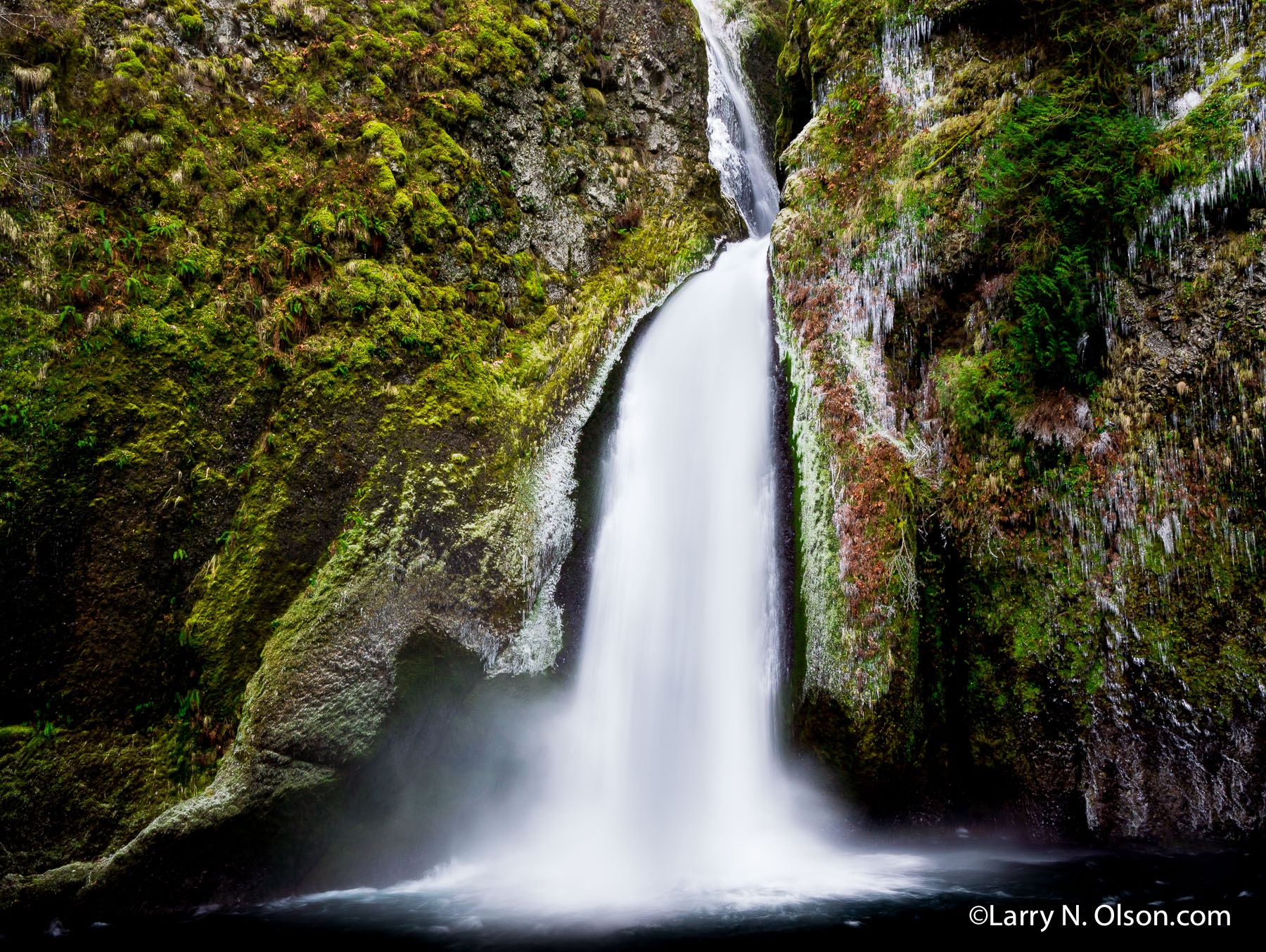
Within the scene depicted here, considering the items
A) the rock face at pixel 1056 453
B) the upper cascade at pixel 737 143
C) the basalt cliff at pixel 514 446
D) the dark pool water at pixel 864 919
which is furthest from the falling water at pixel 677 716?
the upper cascade at pixel 737 143

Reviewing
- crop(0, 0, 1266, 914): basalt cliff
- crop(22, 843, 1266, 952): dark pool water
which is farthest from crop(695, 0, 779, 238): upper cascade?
crop(22, 843, 1266, 952): dark pool water

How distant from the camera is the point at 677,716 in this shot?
632 cm

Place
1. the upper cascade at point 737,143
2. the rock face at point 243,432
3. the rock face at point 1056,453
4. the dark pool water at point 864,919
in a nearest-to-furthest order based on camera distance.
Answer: the dark pool water at point 864,919 < the rock face at point 243,432 < the rock face at point 1056,453 < the upper cascade at point 737,143

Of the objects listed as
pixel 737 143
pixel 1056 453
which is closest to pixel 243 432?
pixel 1056 453

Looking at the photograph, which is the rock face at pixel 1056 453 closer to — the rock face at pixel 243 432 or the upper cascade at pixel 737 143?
the rock face at pixel 243 432

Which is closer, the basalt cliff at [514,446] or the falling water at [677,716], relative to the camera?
the basalt cliff at [514,446]

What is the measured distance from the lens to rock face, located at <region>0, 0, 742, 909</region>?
515 cm

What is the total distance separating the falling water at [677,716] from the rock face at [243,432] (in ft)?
2.69

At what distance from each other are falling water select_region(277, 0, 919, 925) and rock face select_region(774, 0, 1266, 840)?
1.89 feet

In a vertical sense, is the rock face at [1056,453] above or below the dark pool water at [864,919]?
above

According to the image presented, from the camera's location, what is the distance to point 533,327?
317 inches

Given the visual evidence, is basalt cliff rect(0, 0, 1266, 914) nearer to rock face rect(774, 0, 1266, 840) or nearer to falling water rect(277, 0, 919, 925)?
rock face rect(774, 0, 1266, 840)

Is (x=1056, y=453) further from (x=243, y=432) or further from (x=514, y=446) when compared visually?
(x=243, y=432)

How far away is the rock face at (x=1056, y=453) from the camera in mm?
5305
